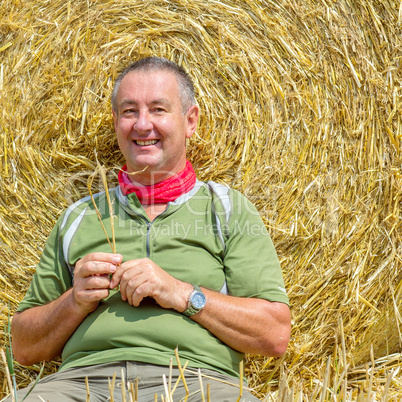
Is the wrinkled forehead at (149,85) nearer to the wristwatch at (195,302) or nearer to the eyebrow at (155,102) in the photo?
the eyebrow at (155,102)

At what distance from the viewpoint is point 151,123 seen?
218 cm

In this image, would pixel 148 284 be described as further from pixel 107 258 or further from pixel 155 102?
pixel 155 102

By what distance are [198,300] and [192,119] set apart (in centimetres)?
79

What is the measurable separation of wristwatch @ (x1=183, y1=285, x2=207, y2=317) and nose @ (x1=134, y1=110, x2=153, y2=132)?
25.7 inches

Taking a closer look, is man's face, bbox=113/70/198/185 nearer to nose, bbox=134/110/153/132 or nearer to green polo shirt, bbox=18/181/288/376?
nose, bbox=134/110/153/132

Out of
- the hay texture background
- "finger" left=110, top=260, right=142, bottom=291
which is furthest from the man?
the hay texture background

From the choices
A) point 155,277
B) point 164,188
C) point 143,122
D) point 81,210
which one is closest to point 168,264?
point 155,277

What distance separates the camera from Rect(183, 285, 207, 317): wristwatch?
1.89 m

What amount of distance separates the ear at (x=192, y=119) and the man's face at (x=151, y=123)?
61 mm

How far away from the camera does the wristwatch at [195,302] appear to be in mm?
1892

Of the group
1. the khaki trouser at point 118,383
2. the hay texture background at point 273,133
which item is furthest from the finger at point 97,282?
the hay texture background at point 273,133

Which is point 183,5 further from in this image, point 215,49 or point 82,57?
point 82,57

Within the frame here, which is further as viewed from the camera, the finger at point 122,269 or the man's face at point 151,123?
the man's face at point 151,123

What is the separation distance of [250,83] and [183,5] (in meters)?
0.44
